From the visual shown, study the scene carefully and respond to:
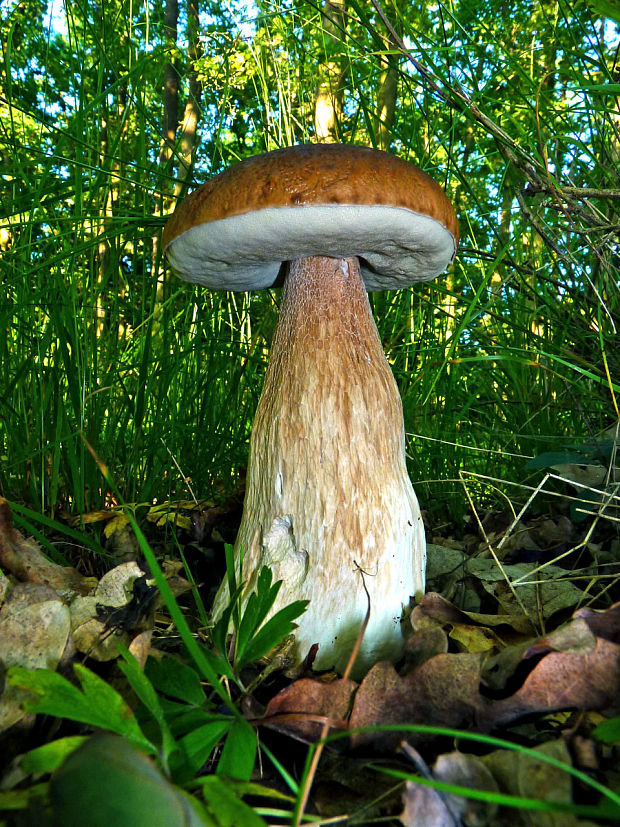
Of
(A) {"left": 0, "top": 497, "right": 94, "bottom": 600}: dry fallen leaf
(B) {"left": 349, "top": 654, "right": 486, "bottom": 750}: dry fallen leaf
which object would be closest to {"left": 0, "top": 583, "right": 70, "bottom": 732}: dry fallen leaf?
(A) {"left": 0, "top": 497, "right": 94, "bottom": 600}: dry fallen leaf

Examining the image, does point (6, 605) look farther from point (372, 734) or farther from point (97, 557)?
point (97, 557)

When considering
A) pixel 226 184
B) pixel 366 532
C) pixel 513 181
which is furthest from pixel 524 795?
pixel 513 181

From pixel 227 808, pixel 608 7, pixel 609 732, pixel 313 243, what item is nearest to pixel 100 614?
pixel 227 808

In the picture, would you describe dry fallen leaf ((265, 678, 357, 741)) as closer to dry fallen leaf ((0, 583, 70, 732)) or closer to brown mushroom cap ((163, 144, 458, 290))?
dry fallen leaf ((0, 583, 70, 732))

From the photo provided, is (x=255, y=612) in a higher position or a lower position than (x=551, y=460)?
lower

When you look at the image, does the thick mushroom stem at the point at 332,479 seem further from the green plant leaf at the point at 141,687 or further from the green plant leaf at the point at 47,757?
the green plant leaf at the point at 47,757

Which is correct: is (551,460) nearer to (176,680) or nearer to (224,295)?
(176,680)
